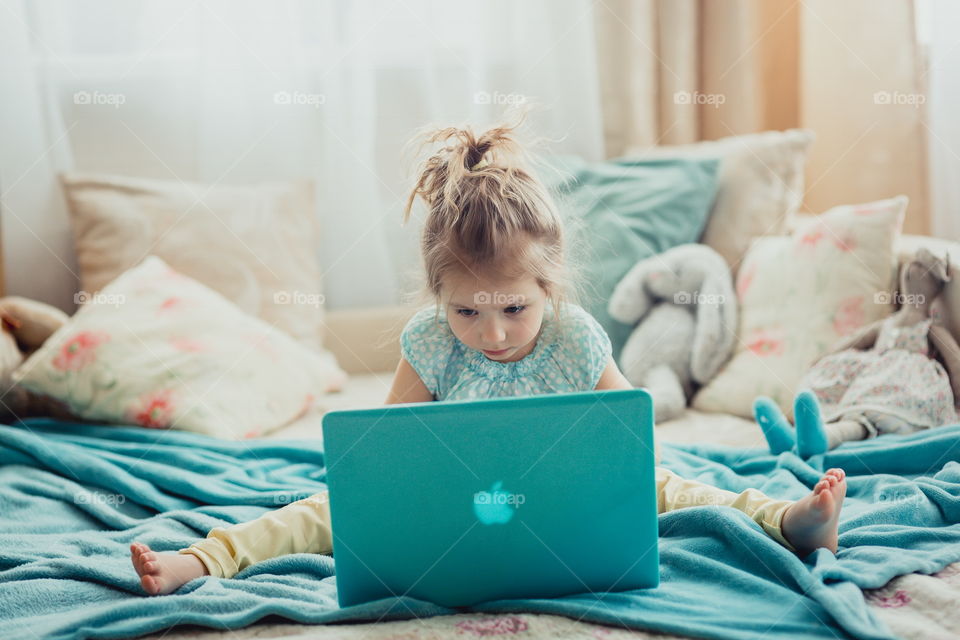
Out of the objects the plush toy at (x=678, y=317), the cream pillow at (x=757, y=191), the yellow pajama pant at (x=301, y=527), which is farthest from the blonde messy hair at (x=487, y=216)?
the cream pillow at (x=757, y=191)

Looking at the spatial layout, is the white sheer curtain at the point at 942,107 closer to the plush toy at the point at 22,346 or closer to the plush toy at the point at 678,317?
the plush toy at the point at 678,317

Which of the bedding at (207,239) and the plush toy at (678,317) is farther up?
the bedding at (207,239)

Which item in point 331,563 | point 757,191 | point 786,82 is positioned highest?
point 786,82

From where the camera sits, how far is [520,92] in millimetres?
2590

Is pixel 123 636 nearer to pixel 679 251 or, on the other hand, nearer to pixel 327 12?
pixel 679 251

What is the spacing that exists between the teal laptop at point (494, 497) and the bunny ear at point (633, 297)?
107cm

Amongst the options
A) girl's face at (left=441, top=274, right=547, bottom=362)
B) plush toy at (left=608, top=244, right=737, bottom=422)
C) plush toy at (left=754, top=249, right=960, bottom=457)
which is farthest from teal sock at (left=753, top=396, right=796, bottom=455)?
girl's face at (left=441, top=274, right=547, bottom=362)

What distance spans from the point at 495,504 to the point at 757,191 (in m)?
1.48

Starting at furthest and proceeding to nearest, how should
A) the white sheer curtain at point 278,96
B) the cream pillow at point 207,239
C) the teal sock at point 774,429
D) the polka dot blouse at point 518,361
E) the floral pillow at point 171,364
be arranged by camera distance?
the white sheer curtain at point 278,96 → the cream pillow at point 207,239 → the floral pillow at point 171,364 → the teal sock at point 774,429 → the polka dot blouse at point 518,361

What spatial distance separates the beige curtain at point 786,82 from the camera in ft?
7.62

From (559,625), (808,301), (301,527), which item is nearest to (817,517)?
(559,625)

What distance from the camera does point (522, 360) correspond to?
1.42 metres

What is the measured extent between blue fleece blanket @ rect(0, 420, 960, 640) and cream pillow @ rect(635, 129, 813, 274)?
0.78 metres

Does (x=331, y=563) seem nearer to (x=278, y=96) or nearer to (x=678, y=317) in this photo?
(x=678, y=317)
